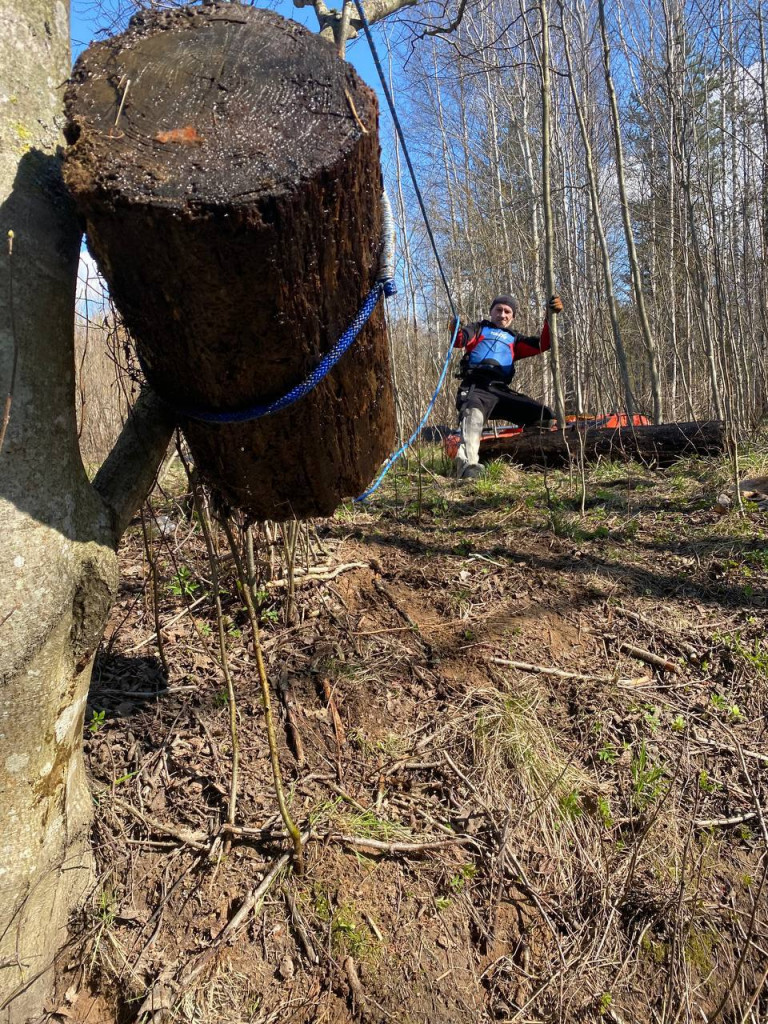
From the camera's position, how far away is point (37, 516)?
1.26 metres

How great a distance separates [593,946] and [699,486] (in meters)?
3.26

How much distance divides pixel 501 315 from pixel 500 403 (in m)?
0.82

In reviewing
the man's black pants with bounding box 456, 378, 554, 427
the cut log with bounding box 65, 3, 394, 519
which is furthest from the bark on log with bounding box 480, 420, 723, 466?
the cut log with bounding box 65, 3, 394, 519

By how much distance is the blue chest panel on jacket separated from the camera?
227 inches

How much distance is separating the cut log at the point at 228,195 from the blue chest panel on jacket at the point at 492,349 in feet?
14.9

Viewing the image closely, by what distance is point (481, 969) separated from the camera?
1.75m

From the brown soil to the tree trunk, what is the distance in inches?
14.9

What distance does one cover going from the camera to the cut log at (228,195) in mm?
1054

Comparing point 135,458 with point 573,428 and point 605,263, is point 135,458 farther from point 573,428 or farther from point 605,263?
point 605,263

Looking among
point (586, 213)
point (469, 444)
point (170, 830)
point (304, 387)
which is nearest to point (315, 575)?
point (170, 830)

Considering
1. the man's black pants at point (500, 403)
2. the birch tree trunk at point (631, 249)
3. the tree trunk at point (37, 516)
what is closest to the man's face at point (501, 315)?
the man's black pants at point (500, 403)

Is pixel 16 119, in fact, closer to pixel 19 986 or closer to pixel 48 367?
pixel 48 367

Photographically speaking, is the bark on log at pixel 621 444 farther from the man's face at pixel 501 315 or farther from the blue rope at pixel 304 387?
the blue rope at pixel 304 387

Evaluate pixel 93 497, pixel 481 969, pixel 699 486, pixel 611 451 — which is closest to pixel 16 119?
pixel 93 497
